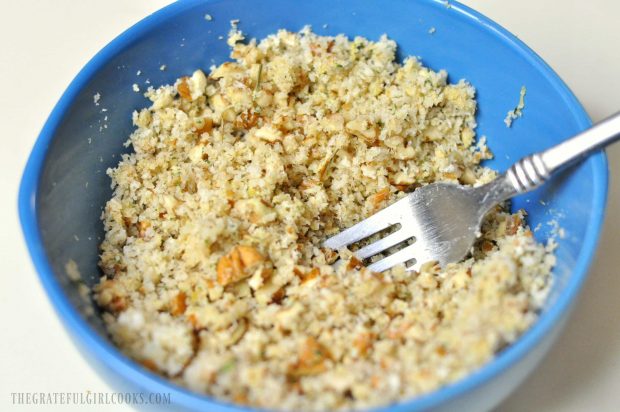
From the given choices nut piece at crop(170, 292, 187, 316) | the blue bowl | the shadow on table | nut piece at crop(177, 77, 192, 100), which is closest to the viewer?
the blue bowl

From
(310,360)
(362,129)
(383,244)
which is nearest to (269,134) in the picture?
(362,129)

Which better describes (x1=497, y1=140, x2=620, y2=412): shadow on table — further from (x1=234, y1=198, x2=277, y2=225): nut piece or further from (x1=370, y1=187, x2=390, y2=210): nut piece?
(x1=234, y1=198, x2=277, y2=225): nut piece

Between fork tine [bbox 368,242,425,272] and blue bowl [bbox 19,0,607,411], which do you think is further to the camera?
fork tine [bbox 368,242,425,272]

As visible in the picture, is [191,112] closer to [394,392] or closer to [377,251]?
[377,251]

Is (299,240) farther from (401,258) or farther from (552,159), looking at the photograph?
(552,159)

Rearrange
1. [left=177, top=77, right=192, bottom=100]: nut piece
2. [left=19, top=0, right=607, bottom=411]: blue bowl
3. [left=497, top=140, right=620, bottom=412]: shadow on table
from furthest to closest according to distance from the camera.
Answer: [left=177, top=77, right=192, bottom=100]: nut piece → [left=497, top=140, right=620, bottom=412]: shadow on table → [left=19, top=0, right=607, bottom=411]: blue bowl

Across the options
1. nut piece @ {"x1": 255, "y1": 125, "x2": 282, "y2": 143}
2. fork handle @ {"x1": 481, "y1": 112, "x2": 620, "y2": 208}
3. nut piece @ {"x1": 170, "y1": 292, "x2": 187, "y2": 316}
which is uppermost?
nut piece @ {"x1": 255, "y1": 125, "x2": 282, "y2": 143}

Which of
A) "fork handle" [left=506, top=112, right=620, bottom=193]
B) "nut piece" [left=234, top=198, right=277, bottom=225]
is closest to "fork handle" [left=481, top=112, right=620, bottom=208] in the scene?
"fork handle" [left=506, top=112, right=620, bottom=193]

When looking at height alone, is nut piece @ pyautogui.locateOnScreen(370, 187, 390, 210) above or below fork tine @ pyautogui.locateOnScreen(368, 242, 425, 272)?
above
